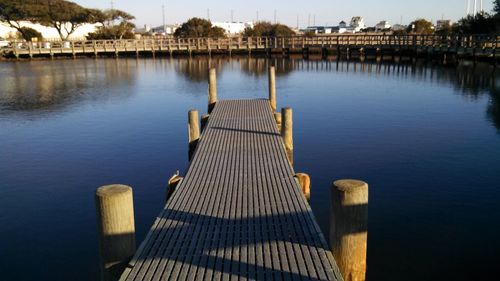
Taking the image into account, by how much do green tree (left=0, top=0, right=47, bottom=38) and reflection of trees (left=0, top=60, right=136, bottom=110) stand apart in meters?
34.6

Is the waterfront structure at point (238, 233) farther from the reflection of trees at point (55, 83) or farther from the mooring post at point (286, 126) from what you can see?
the reflection of trees at point (55, 83)

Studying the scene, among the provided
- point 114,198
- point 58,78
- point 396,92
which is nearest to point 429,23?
point 396,92

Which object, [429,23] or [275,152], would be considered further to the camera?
[429,23]

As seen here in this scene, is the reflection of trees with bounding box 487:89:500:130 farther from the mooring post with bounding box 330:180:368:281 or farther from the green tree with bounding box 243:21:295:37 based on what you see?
the green tree with bounding box 243:21:295:37

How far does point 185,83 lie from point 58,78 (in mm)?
12703

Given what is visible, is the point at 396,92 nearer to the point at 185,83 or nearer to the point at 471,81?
the point at 471,81

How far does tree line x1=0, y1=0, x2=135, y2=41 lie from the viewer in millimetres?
80875

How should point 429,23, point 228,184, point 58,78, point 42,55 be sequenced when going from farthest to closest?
point 429,23 < point 42,55 < point 58,78 < point 228,184

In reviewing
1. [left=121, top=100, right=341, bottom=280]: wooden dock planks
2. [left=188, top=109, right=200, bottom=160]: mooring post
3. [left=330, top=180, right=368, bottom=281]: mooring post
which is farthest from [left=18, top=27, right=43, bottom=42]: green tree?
[left=330, top=180, right=368, bottom=281]: mooring post

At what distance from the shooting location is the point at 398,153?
1681cm

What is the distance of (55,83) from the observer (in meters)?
38.5

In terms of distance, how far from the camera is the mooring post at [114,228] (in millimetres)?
5906

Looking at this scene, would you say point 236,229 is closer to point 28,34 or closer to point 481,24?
point 481,24

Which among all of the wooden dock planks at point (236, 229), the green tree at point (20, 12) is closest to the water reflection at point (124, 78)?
the wooden dock planks at point (236, 229)
